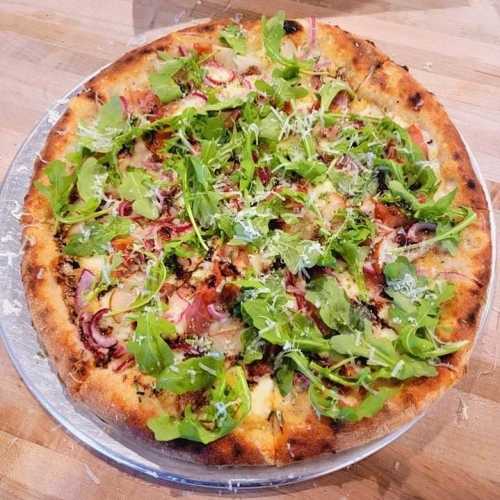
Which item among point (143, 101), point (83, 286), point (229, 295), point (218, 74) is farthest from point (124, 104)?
point (229, 295)

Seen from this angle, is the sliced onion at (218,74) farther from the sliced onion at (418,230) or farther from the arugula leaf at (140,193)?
the sliced onion at (418,230)

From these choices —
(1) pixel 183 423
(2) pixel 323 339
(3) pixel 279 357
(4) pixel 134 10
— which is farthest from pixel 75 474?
(4) pixel 134 10

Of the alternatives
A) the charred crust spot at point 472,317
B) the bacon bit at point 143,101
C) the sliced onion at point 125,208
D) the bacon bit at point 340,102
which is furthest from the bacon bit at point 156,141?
the charred crust spot at point 472,317

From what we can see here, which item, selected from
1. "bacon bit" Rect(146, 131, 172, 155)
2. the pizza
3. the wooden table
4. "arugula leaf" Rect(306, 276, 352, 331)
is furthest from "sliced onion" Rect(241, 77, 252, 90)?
"arugula leaf" Rect(306, 276, 352, 331)

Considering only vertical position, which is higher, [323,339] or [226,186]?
[226,186]

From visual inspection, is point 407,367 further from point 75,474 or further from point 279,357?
point 75,474

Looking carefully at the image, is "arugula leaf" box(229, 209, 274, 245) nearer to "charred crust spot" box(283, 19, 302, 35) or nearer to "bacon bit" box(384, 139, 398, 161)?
"bacon bit" box(384, 139, 398, 161)
